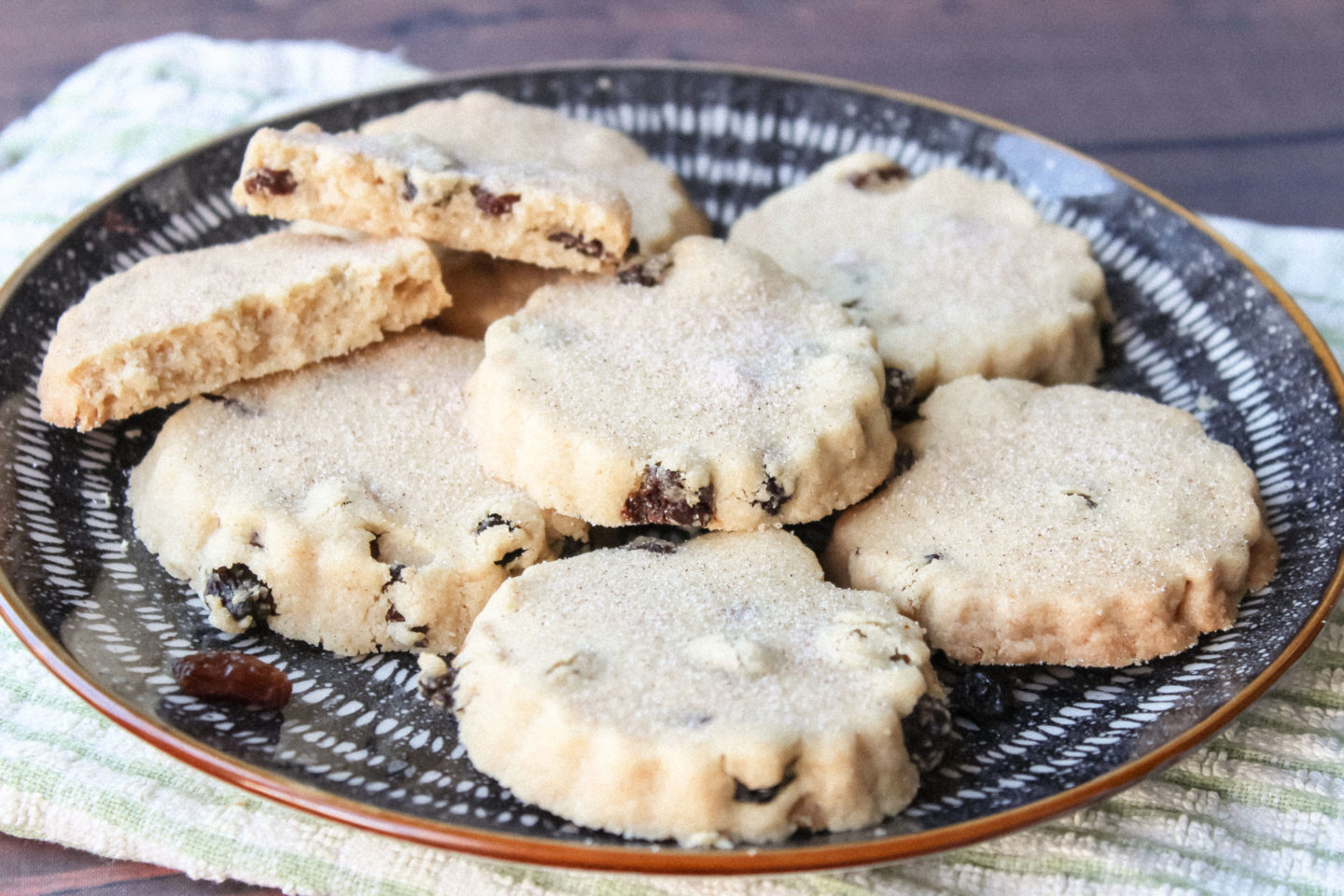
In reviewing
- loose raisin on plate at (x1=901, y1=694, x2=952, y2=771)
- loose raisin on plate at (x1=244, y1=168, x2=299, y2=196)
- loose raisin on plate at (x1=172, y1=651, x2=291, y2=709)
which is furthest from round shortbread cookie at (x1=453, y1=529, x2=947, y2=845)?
loose raisin on plate at (x1=244, y1=168, x2=299, y2=196)

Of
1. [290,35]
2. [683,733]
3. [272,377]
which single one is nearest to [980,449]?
[683,733]

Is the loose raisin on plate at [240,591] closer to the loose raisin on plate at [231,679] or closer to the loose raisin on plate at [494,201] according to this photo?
the loose raisin on plate at [231,679]

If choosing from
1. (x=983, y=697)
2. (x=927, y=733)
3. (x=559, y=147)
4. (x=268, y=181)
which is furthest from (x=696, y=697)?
(x=559, y=147)

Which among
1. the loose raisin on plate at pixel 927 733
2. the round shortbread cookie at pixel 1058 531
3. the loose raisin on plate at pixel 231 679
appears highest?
the round shortbread cookie at pixel 1058 531

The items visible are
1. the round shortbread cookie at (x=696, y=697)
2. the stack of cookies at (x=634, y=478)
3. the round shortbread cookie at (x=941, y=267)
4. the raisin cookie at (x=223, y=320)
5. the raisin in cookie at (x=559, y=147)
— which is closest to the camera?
the round shortbread cookie at (x=696, y=697)

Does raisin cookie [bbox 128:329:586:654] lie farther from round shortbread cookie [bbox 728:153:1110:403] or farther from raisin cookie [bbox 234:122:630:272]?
round shortbread cookie [bbox 728:153:1110:403]

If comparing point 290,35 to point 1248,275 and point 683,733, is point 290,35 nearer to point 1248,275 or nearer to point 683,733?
point 1248,275

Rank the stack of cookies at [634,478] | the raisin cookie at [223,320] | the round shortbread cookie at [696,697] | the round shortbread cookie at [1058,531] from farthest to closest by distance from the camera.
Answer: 1. the raisin cookie at [223,320]
2. the round shortbread cookie at [1058,531]
3. the stack of cookies at [634,478]
4. the round shortbread cookie at [696,697]

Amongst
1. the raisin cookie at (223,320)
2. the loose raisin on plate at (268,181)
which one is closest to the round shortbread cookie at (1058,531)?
the raisin cookie at (223,320)
